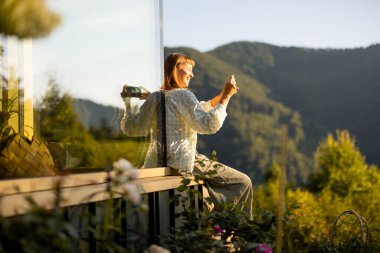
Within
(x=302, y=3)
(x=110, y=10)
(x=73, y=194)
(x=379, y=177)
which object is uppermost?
(x=302, y=3)

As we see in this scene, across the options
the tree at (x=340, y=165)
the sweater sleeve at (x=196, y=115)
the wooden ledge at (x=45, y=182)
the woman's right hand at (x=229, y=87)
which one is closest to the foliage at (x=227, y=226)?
the wooden ledge at (x=45, y=182)

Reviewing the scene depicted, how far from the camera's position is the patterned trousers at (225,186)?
391cm

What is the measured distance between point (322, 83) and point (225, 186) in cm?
1784

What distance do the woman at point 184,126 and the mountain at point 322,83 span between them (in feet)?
42.7

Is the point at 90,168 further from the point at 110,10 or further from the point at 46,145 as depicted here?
the point at 110,10

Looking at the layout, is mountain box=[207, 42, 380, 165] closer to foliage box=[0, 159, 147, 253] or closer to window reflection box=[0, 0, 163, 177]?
window reflection box=[0, 0, 163, 177]

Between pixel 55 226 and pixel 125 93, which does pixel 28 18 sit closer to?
pixel 125 93

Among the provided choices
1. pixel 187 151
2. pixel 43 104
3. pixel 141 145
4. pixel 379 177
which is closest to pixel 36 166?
pixel 43 104

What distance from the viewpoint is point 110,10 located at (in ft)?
10.5

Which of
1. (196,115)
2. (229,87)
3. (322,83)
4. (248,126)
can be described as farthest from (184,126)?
(322,83)

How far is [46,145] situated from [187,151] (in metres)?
0.95

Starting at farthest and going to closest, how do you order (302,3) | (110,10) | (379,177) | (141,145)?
(302,3) → (379,177) → (141,145) → (110,10)

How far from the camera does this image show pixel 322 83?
2133 cm

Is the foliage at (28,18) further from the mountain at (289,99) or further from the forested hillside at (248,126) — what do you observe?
the forested hillside at (248,126)
